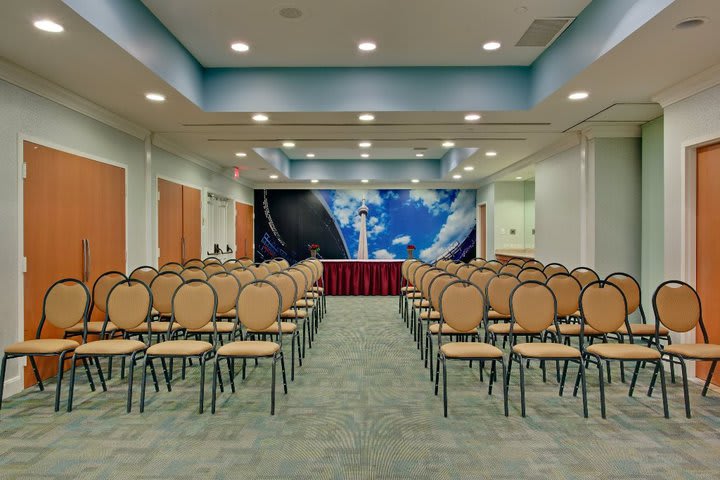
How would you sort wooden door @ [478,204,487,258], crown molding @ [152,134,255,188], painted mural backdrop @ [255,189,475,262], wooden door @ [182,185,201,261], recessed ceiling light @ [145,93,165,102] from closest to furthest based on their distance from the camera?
recessed ceiling light @ [145,93,165,102], crown molding @ [152,134,255,188], wooden door @ [182,185,201,261], wooden door @ [478,204,487,258], painted mural backdrop @ [255,189,475,262]

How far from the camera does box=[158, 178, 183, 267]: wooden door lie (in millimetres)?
8523

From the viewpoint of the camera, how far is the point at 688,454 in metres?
3.41

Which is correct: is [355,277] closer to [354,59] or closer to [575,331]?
[354,59]

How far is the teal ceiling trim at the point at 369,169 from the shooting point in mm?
14547

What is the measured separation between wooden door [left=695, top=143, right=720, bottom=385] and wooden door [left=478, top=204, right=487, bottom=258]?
1002 centimetres

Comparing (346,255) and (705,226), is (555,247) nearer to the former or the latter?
(705,226)

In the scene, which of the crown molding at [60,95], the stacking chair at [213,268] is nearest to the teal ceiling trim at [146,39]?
the crown molding at [60,95]

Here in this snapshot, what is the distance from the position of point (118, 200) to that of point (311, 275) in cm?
304

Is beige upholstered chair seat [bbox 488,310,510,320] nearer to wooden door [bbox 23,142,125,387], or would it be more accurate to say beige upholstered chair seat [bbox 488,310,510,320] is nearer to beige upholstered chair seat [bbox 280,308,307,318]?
beige upholstered chair seat [bbox 280,308,307,318]

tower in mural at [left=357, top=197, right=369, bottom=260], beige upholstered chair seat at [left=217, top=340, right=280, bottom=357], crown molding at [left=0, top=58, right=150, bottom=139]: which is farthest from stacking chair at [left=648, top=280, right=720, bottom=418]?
tower in mural at [left=357, top=197, right=369, bottom=260]

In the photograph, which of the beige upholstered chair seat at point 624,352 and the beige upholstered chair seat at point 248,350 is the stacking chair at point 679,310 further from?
the beige upholstered chair seat at point 248,350

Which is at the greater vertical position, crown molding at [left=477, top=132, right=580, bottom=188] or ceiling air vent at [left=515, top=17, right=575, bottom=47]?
ceiling air vent at [left=515, top=17, right=575, bottom=47]

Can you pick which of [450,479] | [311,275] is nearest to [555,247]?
[311,275]

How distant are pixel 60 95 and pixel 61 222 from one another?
141cm
